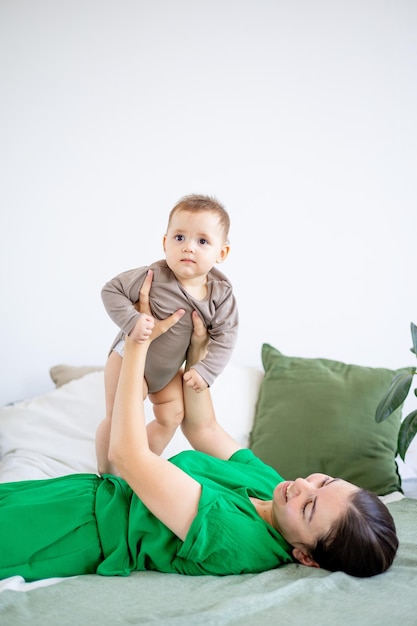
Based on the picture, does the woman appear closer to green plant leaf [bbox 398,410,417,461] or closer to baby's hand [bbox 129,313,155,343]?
baby's hand [bbox 129,313,155,343]

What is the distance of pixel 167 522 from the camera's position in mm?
1467

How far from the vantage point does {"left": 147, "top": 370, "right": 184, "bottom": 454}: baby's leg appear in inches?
74.6

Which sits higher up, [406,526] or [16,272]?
[16,272]

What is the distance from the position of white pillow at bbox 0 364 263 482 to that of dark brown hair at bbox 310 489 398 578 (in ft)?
3.96

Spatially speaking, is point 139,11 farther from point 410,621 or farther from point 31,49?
point 410,621

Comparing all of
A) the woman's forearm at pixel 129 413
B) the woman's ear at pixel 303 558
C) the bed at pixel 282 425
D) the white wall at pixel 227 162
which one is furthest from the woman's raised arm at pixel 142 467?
the white wall at pixel 227 162

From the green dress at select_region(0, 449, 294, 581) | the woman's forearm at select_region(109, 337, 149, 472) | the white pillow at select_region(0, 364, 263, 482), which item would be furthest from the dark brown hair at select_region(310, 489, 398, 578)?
the white pillow at select_region(0, 364, 263, 482)

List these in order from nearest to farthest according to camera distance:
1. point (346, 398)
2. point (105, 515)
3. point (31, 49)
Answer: point (105, 515) → point (346, 398) → point (31, 49)

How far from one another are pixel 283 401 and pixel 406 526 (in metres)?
0.89

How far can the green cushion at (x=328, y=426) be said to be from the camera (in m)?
2.61

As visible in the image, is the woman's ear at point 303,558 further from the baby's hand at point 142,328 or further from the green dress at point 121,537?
the baby's hand at point 142,328

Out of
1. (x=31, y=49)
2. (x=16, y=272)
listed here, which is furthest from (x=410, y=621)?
(x=31, y=49)

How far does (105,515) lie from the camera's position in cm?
156

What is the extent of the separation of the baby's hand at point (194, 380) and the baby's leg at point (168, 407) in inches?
5.7
